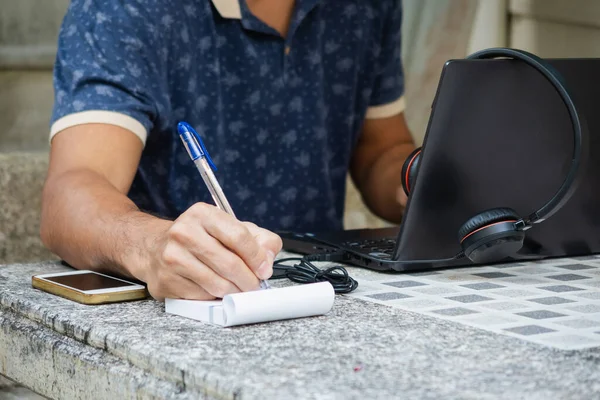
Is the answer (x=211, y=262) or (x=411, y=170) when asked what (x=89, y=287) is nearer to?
(x=211, y=262)

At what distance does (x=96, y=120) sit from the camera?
141 cm

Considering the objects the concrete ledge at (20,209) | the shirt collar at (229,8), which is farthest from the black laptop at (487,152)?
the concrete ledge at (20,209)

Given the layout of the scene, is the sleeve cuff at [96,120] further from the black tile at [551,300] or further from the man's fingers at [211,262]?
the black tile at [551,300]

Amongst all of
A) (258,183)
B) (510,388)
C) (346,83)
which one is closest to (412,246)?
(510,388)

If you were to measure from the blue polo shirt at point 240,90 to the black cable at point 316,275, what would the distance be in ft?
1.48

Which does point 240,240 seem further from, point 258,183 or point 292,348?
point 258,183

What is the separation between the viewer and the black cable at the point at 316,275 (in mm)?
1021

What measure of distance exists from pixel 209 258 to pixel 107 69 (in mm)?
599

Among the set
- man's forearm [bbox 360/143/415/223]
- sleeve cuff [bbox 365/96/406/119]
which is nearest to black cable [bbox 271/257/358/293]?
man's forearm [bbox 360/143/415/223]

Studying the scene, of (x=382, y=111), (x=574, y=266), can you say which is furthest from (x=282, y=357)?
(x=382, y=111)

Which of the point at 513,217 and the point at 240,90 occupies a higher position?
the point at 240,90

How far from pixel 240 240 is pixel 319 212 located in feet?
3.21

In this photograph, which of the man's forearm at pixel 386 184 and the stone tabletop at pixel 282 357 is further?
the man's forearm at pixel 386 184

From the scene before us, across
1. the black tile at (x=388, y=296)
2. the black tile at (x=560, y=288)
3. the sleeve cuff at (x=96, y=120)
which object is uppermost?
the sleeve cuff at (x=96, y=120)
